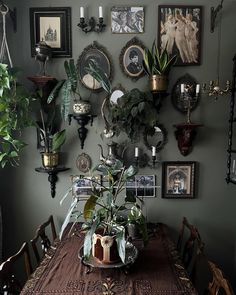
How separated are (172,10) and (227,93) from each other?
2.41 ft

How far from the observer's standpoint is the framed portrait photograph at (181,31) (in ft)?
5.95

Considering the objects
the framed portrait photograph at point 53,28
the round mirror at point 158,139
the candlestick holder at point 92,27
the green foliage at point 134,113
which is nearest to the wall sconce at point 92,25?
the candlestick holder at point 92,27

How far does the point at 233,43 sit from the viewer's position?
1.85 metres

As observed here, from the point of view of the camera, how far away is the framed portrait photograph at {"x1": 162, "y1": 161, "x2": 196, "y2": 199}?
75.2 inches

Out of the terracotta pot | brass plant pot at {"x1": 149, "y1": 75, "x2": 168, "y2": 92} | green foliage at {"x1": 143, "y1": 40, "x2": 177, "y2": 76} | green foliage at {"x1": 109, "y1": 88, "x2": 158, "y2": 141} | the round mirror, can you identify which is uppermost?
green foliage at {"x1": 143, "y1": 40, "x2": 177, "y2": 76}

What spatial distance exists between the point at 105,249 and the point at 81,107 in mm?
973

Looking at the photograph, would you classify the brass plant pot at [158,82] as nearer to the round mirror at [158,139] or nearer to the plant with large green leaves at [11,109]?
the round mirror at [158,139]

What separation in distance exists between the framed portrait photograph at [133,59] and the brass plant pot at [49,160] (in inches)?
32.4

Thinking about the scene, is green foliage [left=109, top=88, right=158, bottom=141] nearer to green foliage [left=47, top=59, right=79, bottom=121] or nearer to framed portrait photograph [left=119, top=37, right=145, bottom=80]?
framed portrait photograph [left=119, top=37, right=145, bottom=80]

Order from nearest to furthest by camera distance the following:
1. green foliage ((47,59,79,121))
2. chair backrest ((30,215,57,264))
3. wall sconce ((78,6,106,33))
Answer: chair backrest ((30,215,57,264)) → green foliage ((47,59,79,121)) → wall sconce ((78,6,106,33))

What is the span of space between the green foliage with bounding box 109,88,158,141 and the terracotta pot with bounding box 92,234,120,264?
2.51ft

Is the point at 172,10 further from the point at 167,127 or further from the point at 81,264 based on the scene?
the point at 81,264

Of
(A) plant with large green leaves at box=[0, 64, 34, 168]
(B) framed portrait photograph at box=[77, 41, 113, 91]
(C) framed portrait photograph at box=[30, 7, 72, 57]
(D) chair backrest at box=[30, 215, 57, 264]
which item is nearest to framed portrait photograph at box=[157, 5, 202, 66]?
(B) framed portrait photograph at box=[77, 41, 113, 91]

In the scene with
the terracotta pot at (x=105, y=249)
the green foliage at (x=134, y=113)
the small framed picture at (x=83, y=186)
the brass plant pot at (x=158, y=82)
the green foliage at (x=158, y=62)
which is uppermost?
the green foliage at (x=158, y=62)
